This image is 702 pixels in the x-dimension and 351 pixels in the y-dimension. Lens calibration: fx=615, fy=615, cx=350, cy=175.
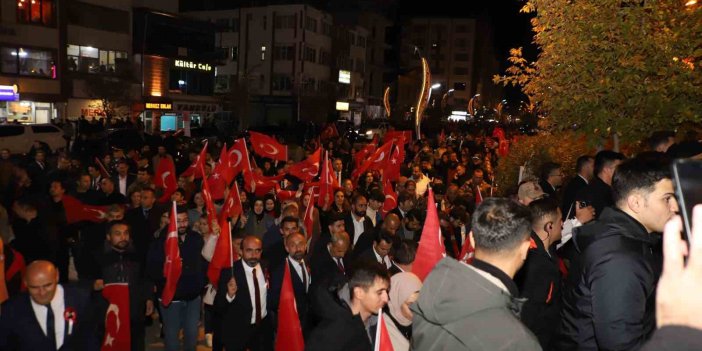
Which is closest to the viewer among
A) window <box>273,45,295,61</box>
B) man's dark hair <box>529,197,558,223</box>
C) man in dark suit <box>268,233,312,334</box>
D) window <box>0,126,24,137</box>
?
man's dark hair <box>529,197,558,223</box>

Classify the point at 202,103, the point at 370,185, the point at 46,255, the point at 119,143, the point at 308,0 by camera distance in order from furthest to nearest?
1. the point at 308,0
2. the point at 202,103
3. the point at 119,143
4. the point at 370,185
5. the point at 46,255

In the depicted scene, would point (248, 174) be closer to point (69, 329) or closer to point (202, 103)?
point (69, 329)

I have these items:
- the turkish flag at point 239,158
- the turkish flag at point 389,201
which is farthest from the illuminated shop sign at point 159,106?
the turkish flag at point 389,201

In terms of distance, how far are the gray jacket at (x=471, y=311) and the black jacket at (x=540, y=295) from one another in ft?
5.41

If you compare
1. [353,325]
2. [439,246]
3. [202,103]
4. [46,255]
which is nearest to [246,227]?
[46,255]

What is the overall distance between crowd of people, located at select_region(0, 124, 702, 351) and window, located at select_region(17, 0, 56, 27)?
31455 mm

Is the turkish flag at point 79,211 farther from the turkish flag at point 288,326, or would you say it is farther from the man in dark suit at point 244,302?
the turkish flag at point 288,326

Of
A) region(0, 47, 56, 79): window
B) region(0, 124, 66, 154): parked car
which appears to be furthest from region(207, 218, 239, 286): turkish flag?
region(0, 47, 56, 79): window

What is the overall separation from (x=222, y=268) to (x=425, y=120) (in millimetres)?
54246

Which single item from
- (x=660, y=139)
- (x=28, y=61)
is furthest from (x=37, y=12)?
(x=660, y=139)

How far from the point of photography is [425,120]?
197 feet

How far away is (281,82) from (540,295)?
59.4 meters

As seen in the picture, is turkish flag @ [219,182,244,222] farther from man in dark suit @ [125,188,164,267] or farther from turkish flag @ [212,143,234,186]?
turkish flag @ [212,143,234,186]

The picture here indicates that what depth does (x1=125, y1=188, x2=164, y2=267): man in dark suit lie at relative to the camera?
841 cm
